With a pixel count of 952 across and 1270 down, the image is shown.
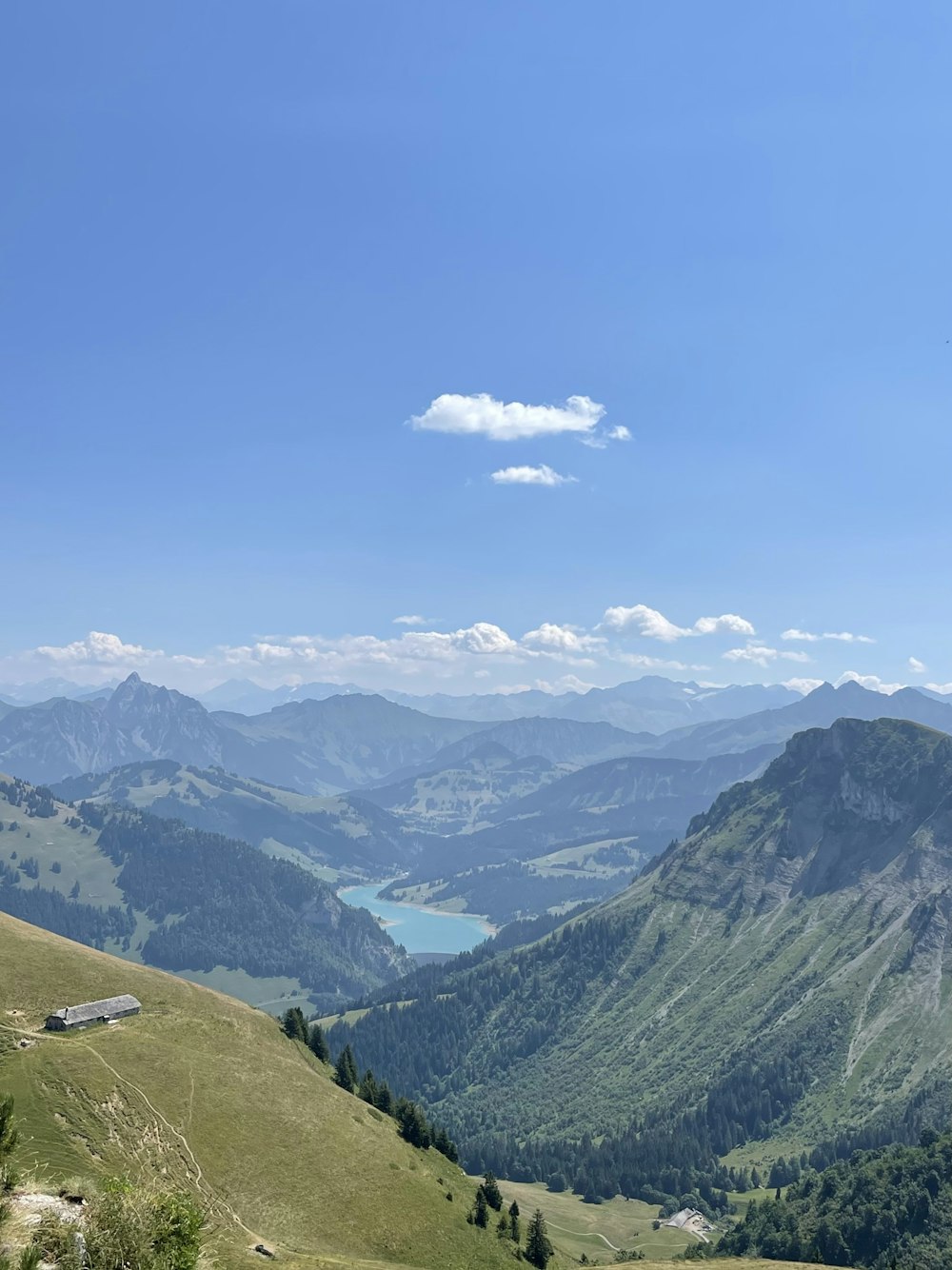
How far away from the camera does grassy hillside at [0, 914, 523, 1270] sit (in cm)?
7306

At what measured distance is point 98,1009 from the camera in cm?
9944

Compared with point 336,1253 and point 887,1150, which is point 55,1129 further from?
point 887,1150

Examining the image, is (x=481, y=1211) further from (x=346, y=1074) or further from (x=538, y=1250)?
(x=346, y=1074)

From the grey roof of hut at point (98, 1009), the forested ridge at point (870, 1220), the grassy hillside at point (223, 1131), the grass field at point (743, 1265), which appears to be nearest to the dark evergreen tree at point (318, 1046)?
the grassy hillside at point (223, 1131)

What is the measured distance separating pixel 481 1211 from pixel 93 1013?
52.3 metres

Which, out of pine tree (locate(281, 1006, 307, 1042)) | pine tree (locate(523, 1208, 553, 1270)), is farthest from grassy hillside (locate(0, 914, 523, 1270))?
pine tree (locate(281, 1006, 307, 1042))

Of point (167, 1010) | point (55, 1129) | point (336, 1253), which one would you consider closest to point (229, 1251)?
point (336, 1253)

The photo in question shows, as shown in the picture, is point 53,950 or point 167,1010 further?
point 53,950

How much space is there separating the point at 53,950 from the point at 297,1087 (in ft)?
139

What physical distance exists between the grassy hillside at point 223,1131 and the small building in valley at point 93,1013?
5.79 feet

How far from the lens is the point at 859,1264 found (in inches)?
5925

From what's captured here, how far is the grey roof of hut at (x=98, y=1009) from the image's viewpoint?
95062mm

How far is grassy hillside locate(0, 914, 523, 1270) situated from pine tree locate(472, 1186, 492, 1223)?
1.61 m

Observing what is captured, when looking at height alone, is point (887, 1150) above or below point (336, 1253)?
below
